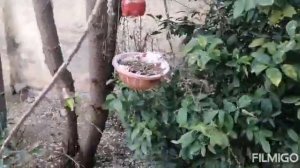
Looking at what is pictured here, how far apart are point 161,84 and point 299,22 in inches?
23.4


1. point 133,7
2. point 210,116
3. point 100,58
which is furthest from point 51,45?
point 210,116

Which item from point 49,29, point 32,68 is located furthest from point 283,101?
point 32,68

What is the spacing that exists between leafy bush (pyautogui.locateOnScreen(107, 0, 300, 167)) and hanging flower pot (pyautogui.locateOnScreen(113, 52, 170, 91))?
0.43 ft

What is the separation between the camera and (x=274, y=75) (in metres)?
1.62

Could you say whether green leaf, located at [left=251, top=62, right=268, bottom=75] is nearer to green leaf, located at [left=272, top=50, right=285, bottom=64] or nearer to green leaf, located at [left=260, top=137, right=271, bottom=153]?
green leaf, located at [left=272, top=50, right=285, bottom=64]

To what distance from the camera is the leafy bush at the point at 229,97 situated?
5.43 feet

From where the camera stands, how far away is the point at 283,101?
70.2 inches

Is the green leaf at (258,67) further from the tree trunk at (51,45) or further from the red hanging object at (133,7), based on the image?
the tree trunk at (51,45)

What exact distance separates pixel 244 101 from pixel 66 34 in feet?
7.18

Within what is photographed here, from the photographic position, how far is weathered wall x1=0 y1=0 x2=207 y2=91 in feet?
11.0

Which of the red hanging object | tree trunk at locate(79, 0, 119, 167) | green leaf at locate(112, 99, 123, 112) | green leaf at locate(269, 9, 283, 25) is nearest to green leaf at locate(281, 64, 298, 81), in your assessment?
green leaf at locate(269, 9, 283, 25)

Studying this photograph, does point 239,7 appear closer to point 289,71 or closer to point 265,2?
point 265,2

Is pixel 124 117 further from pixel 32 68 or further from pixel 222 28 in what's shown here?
pixel 32 68

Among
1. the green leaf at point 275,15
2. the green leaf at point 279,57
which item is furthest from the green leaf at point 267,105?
the green leaf at point 275,15
